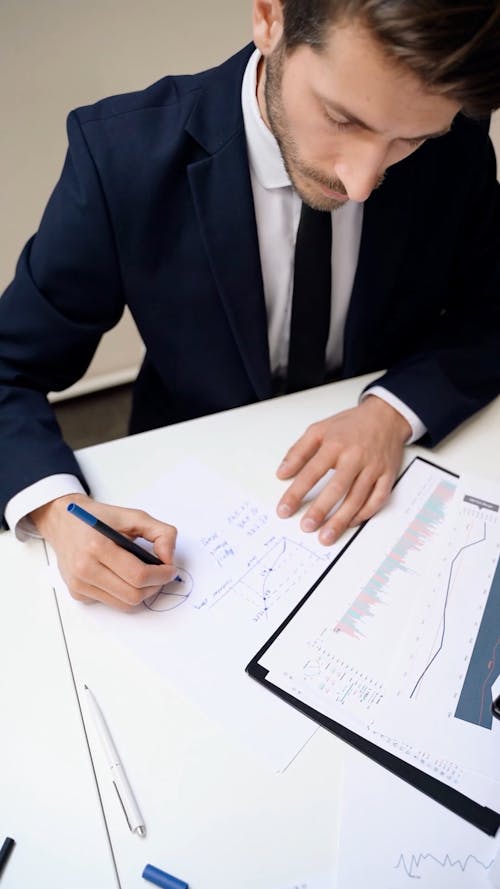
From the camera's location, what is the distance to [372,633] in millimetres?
592

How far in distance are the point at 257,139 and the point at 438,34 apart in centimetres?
31

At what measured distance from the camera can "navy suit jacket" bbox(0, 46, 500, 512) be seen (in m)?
0.76

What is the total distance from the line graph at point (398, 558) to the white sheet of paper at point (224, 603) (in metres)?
0.05

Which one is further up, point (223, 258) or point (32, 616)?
point (223, 258)

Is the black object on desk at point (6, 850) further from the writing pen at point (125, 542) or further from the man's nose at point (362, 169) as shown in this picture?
the man's nose at point (362, 169)

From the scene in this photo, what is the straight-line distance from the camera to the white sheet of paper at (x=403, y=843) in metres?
0.45

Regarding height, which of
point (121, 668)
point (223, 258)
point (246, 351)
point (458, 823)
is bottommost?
point (458, 823)

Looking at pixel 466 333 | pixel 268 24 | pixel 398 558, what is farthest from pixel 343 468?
pixel 268 24

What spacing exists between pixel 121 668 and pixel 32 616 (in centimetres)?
12

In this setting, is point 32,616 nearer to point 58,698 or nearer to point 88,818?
point 58,698

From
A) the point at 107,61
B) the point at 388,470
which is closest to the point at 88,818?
the point at 388,470

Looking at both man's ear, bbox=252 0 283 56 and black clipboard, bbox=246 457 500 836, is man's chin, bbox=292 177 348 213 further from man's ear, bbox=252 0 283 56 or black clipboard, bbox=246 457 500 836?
black clipboard, bbox=246 457 500 836

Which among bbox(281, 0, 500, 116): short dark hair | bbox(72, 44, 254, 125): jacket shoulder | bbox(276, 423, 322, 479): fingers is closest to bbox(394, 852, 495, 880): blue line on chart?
bbox(276, 423, 322, 479): fingers

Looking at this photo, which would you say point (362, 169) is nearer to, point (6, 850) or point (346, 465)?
point (346, 465)
